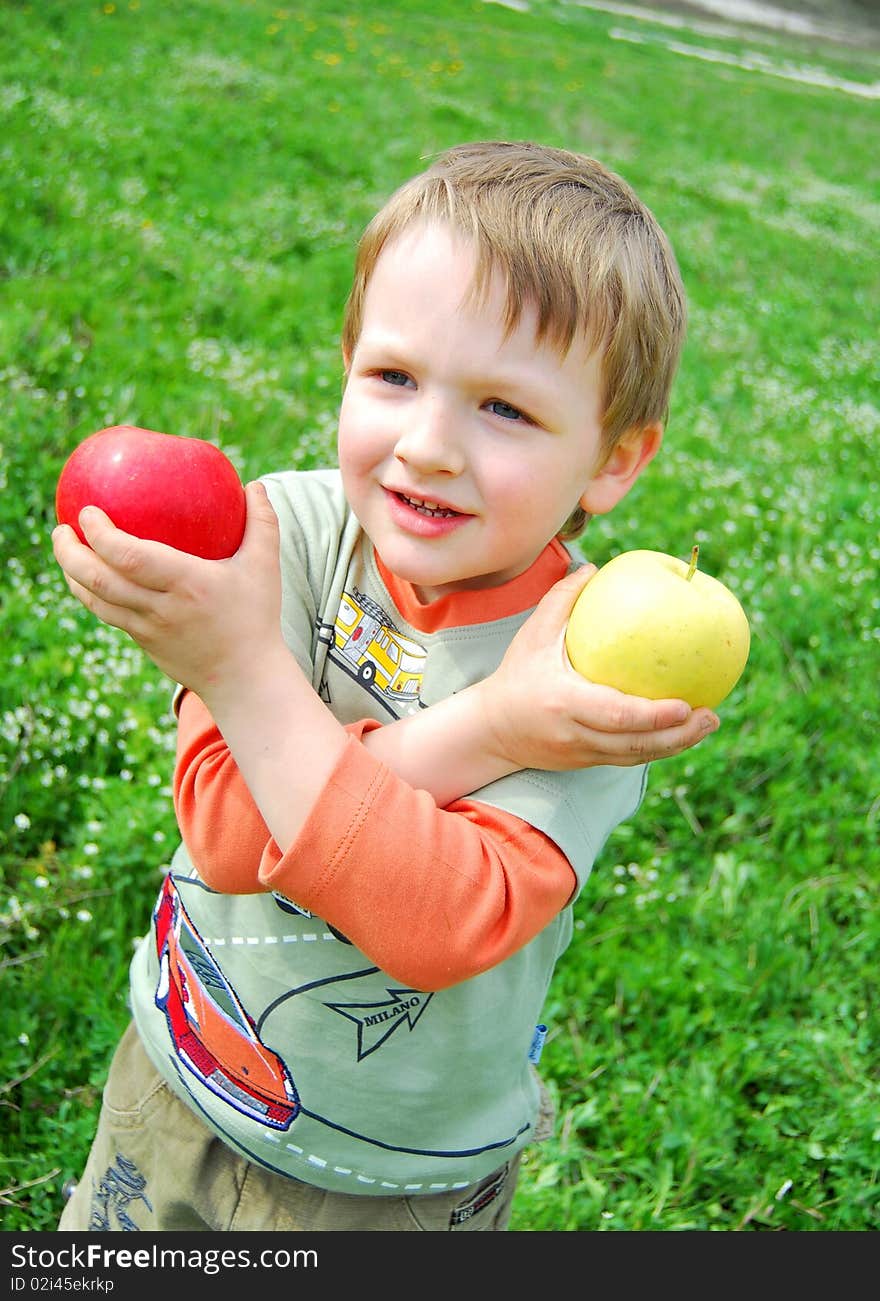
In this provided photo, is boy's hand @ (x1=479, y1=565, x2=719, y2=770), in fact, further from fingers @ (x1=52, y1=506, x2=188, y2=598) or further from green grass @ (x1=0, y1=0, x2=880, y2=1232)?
green grass @ (x1=0, y1=0, x2=880, y2=1232)

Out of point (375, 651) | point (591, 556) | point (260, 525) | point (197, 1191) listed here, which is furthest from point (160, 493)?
point (591, 556)

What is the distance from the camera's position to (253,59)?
487 inches

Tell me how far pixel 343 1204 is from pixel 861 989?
2.06 metres

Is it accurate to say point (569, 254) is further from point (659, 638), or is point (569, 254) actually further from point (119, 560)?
point (119, 560)

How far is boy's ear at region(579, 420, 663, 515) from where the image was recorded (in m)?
2.11

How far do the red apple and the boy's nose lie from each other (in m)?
0.26

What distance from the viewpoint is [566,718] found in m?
1.76

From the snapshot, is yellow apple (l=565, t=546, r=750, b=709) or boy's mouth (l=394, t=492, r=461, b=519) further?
boy's mouth (l=394, t=492, r=461, b=519)

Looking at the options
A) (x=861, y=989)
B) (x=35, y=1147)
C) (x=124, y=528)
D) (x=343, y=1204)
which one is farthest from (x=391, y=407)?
(x=861, y=989)

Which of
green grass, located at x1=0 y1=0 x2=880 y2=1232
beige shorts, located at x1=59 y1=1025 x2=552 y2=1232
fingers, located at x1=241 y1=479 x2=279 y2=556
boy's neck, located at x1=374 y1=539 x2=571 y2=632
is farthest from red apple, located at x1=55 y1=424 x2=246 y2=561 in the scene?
green grass, located at x1=0 y1=0 x2=880 y2=1232

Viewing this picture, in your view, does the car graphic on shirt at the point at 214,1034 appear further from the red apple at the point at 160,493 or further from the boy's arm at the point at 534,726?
the red apple at the point at 160,493

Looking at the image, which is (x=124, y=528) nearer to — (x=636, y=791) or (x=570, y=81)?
(x=636, y=791)

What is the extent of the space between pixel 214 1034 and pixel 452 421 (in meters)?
1.13

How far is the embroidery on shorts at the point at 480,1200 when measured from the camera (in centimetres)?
235
